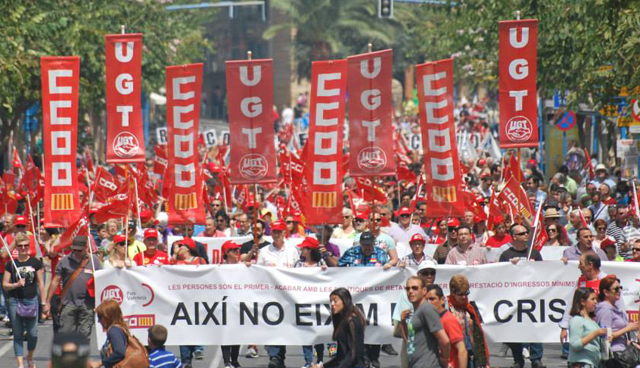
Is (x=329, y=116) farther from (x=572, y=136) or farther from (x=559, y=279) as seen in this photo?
(x=572, y=136)

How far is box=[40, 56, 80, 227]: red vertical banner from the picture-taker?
55.1 feet

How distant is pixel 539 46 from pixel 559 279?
42.8ft

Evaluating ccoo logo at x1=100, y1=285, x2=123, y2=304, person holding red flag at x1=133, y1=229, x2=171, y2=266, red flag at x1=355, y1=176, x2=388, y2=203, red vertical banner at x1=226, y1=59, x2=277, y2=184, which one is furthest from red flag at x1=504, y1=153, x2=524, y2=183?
ccoo logo at x1=100, y1=285, x2=123, y2=304

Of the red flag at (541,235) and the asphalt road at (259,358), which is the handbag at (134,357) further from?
the red flag at (541,235)

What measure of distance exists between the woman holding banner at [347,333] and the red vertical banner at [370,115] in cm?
567

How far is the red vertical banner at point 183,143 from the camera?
1727 cm

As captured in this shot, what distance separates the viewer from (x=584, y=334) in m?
11.6

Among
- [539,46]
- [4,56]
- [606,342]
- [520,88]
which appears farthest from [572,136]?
[606,342]

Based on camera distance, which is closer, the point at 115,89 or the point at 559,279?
the point at 559,279

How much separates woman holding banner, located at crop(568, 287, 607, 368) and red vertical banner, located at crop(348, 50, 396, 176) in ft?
18.2

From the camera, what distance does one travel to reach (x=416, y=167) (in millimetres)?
35281

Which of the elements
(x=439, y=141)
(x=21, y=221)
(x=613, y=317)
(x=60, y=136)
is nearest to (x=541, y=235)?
(x=439, y=141)

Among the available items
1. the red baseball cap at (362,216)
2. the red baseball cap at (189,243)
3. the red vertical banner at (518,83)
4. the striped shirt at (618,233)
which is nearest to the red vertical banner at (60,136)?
the red baseball cap at (189,243)

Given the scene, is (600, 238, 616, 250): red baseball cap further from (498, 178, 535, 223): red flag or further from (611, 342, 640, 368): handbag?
(611, 342, 640, 368): handbag
